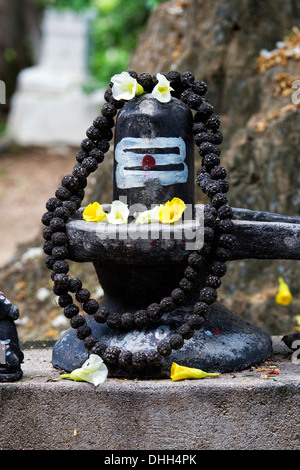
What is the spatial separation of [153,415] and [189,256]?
726mm

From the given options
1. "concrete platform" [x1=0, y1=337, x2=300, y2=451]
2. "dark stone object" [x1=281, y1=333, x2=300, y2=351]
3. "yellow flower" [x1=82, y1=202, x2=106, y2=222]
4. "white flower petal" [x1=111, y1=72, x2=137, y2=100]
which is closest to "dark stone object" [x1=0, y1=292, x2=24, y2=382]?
"concrete platform" [x1=0, y1=337, x2=300, y2=451]

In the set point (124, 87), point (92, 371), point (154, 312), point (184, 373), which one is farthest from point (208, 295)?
point (124, 87)

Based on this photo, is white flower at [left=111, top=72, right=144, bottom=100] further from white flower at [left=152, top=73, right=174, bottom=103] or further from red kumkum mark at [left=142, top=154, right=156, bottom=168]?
red kumkum mark at [left=142, top=154, right=156, bottom=168]

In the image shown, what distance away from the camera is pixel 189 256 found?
326cm

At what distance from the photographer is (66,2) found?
1517 cm

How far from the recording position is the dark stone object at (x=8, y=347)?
132 inches

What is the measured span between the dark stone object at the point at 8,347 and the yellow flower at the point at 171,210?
0.82 metres

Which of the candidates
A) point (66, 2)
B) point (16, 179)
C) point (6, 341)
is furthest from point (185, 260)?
point (66, 2)

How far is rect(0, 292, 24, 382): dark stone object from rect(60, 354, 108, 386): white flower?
11.1 inches

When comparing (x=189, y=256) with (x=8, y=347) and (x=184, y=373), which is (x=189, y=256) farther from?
(x=8, y=347)

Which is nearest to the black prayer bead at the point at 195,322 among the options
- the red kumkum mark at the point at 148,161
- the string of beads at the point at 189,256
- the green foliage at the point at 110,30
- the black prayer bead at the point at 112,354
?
the string of beads at the point at 189,256

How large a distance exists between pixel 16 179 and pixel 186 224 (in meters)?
10.2

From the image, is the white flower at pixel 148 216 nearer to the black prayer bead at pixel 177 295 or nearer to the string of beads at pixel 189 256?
the string of beads at pixel 189 256
